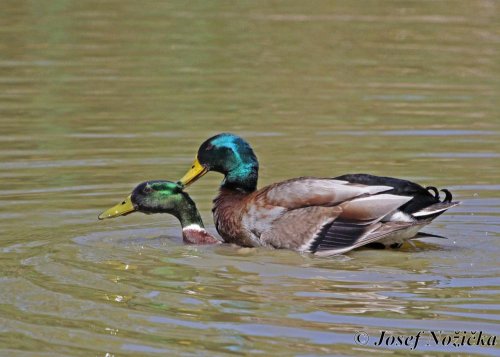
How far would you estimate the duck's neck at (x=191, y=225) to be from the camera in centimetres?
1055

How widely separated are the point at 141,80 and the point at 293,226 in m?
7.34

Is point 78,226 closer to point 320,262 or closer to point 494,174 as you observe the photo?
point 320,262

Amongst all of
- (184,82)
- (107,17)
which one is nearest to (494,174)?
(184,82)

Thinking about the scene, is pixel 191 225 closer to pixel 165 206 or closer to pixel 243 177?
pixel 165 206

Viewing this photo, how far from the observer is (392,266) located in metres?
9.63

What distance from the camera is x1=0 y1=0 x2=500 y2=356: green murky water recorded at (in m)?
8.09

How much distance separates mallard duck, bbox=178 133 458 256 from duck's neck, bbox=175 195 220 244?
173mm

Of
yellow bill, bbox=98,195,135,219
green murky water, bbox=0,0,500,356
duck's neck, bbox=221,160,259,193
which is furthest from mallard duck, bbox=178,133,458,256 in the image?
yellow bill, bbox=98,195,135,219

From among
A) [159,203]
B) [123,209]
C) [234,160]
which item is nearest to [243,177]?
[234,160]

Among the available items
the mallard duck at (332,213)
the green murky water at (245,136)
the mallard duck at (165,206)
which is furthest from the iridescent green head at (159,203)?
the mallard duck at (332,213)

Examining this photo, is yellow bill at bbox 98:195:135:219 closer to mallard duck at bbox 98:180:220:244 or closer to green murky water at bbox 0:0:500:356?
mallard duck at bbox 98:180:220:244

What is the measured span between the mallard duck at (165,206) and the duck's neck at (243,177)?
37cm

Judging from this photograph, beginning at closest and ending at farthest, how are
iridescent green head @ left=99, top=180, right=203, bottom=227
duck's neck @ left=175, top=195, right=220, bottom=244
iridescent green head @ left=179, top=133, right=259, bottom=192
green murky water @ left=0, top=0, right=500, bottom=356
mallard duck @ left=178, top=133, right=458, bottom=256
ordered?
green murky water @ left=0, top=0, right=500, bottom=356
mallard duck @ left=178, top=133, right=458, bottom=256
duck's neck @ left=175, top=195, right=220, bottom=244
iridescent green head @ left=99, top=180, right=203, bottom=227
iridescent green head @ left=179, top=133, right=259, bottom=192

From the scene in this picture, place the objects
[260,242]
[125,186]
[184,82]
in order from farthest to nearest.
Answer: [184,82] < [125,186] < [260,242]
